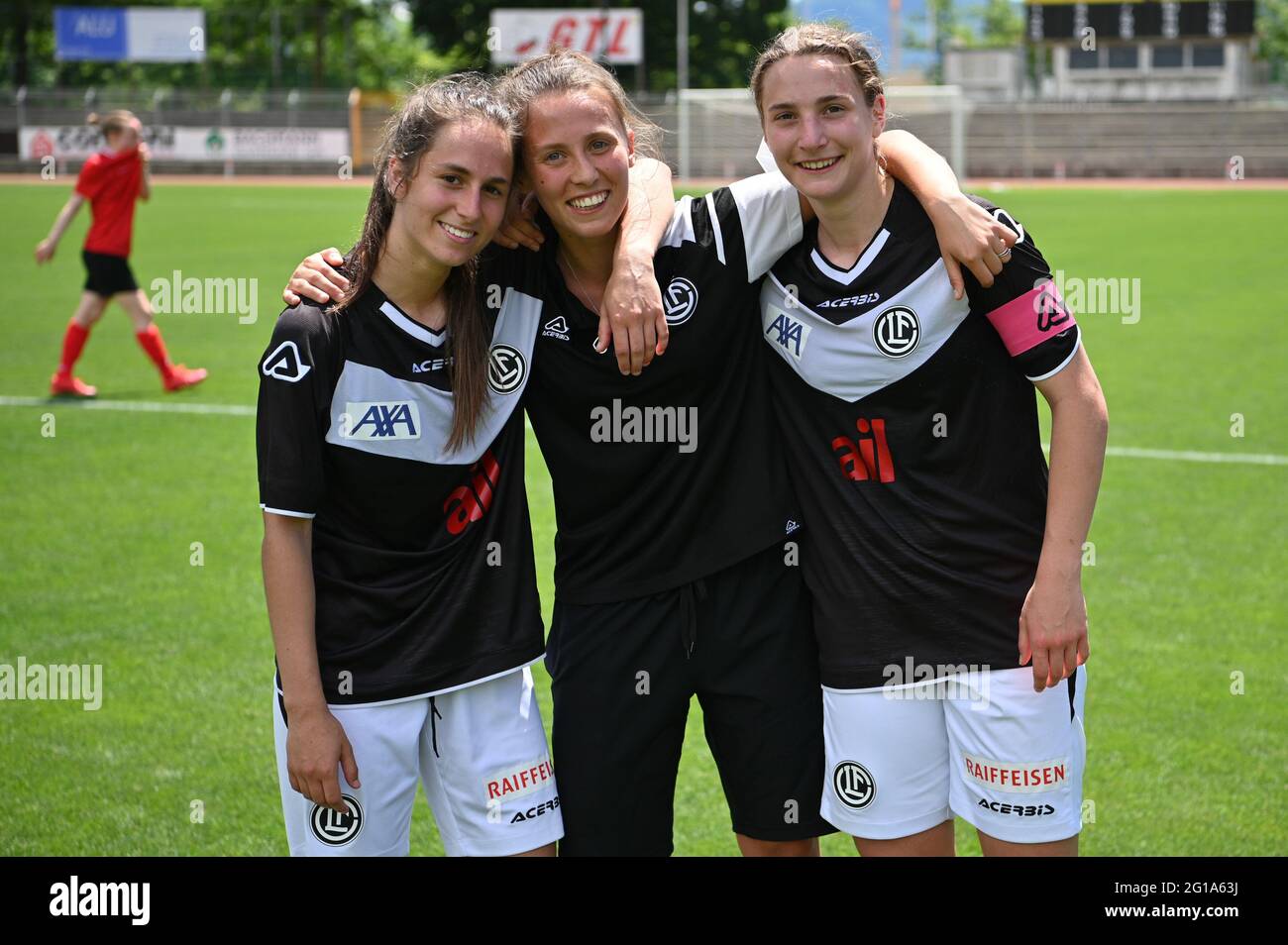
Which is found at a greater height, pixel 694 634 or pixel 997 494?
pixel 997 494

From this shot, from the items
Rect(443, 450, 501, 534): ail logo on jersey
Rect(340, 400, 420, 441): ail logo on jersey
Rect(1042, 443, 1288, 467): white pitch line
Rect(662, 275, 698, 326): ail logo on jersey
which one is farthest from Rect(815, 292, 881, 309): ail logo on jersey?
Rect(1042, 443, 1288, 467): white pitch line

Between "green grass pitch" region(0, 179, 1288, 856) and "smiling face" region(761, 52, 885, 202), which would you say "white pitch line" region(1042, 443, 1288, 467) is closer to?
"green grass pitch" region(0, 179, 1288, 856)

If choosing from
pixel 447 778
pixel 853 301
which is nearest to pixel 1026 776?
pixel 853 301

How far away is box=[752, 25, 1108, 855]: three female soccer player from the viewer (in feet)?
9.62

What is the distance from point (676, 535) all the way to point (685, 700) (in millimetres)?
406

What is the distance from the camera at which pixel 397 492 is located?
2975 mm

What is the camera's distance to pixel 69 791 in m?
4.74

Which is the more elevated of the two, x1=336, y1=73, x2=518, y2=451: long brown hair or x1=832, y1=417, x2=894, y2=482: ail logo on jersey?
x1=336, y1=73, x2=518, y2=451: long brown hair

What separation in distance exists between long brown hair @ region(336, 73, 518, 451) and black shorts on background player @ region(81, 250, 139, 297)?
954cm

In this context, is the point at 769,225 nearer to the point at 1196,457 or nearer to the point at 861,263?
the point at 861,263
